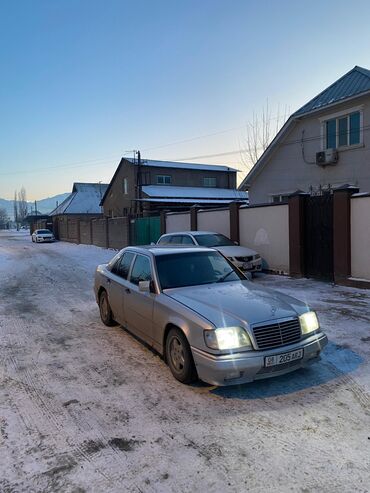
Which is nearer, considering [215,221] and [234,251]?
[234,251]

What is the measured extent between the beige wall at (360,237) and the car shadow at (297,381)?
526 cm

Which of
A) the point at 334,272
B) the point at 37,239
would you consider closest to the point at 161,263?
the point at 334,272

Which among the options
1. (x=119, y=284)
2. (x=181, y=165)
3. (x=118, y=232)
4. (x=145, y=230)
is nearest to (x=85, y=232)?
(x=118, y=232)

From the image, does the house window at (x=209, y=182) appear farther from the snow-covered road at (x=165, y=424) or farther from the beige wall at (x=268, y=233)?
the snow-covered road at (x=165, y=424)

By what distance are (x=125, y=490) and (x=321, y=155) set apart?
16671 mm

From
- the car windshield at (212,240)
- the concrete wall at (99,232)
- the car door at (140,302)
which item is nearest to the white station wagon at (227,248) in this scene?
the car windshield at (212,240)

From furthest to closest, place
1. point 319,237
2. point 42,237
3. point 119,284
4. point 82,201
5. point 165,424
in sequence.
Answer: point 82,201 < point 42,237 < point 319,237 < point 119,284 < point 165,424

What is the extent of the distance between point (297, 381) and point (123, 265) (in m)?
3.29

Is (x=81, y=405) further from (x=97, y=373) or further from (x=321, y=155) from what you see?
(x=321, y=155)

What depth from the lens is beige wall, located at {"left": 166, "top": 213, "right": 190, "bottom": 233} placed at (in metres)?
18.5

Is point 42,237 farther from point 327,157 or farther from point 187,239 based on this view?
point 187,239

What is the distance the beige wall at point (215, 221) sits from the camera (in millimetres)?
15570

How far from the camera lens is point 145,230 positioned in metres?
23.0

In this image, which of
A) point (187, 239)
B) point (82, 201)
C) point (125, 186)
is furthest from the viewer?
point (82, 201)
